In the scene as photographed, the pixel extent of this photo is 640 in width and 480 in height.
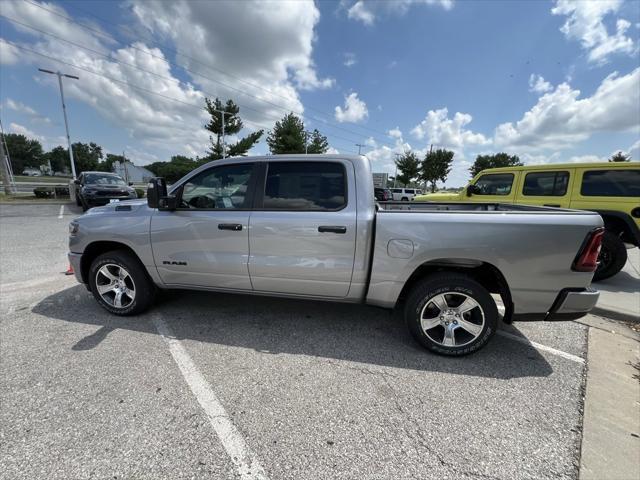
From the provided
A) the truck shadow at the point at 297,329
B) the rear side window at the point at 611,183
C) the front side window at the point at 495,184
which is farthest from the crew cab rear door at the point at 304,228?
the front side window at the point at 495,184

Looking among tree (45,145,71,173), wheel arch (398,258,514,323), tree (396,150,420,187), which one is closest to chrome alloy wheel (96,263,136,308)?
wheel arch (398,258,514,323)

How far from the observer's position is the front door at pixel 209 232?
3098 mm

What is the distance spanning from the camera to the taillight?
7.97 feet

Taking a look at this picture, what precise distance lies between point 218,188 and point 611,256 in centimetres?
636

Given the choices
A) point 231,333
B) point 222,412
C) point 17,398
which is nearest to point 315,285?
point 231,333

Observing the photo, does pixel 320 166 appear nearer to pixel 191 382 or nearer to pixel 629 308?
pixel 191 382

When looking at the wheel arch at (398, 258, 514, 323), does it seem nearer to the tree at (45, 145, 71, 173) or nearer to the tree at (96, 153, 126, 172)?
the tree at (96, 153, 126, 172)

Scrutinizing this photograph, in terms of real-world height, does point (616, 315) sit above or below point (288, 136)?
below

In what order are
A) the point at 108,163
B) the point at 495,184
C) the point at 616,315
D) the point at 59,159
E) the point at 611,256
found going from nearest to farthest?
the point at 616,315, the point at 611,256, the point at 495,184, the point at 108,163, the point at 59,159

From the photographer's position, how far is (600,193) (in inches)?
207

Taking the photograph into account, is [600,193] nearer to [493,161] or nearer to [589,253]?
[589,253]

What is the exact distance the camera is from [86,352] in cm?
280

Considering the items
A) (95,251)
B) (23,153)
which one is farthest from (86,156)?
(95,251)

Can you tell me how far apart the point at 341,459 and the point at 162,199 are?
2876mm
